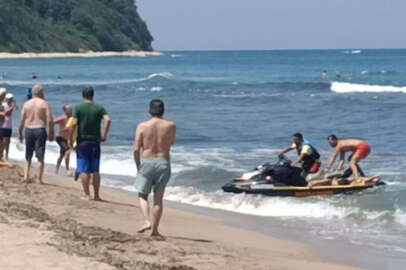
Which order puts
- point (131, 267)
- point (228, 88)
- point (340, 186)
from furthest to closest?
point (228, 88) < point (340, 186) < point (131, 267)

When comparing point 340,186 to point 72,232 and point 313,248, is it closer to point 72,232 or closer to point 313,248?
point 313,248

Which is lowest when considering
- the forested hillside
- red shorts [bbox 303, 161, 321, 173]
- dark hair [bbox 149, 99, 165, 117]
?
red shorts [bbox 303, 161, 321, 173]

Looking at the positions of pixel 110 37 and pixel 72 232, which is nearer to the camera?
pixel 72 232

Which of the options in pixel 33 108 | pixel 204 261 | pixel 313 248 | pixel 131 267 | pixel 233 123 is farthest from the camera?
pixel 233 123

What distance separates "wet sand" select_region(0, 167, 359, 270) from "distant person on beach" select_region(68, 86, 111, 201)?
1.71ft

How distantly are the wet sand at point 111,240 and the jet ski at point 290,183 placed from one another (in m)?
2.73

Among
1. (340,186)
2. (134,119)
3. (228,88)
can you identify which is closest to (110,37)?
(228,88)

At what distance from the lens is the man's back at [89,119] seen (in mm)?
11055

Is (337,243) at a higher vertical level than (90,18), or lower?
lower

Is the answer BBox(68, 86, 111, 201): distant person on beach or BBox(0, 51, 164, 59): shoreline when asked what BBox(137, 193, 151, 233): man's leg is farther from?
BBox(0, 51, 164, 59): shoreline

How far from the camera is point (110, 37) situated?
154125 mm

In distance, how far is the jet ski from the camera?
15.3 meters

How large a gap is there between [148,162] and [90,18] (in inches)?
5711

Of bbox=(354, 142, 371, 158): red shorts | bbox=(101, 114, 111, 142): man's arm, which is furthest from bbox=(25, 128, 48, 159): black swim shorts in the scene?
bbox=(354, 142, 371, 158): red shorts
